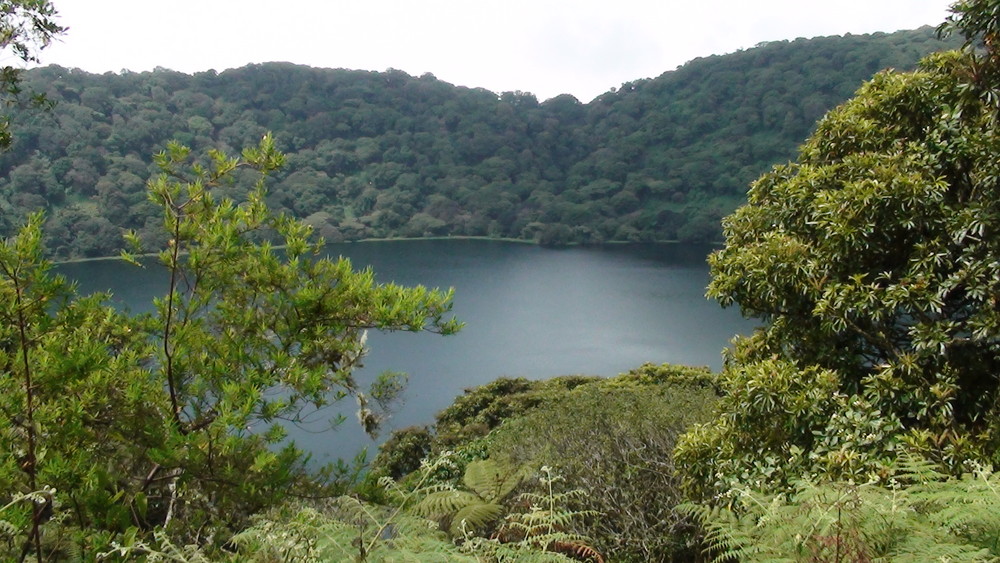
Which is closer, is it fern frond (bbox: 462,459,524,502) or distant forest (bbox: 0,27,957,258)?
fern frond (bbox: 462,459,524,502)

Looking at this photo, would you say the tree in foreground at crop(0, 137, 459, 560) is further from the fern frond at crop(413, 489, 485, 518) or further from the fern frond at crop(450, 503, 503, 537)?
the fern frond at crop(450, 503, 503, 537)

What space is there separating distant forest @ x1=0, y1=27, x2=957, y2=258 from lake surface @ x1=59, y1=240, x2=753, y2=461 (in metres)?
7.35

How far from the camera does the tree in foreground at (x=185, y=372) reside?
7.48 ft

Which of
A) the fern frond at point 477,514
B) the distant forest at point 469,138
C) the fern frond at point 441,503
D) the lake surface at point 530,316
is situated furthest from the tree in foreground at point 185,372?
the distant forest at point 469,138

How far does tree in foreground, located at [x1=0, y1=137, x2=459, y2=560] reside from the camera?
2.28 metres

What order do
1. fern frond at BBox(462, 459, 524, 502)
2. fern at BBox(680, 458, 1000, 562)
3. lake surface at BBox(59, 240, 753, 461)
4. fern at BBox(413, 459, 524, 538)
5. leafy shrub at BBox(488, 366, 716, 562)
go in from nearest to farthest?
fern at BBox(680, 458, 1000, 562) < fern at BBox(413, 459, 524, 538) < fern frond at BBox(462, 459, 524, 502) < leafy shrub at BBox(488, 366, 716, 562) < lake surface at BBox(59, 240, 753, 461)

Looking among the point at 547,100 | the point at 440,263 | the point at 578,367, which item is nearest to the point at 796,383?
the point at 578,367

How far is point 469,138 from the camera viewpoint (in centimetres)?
7025

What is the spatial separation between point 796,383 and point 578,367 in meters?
23.5

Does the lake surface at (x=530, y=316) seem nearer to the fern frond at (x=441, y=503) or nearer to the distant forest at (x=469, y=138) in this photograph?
the distant forest at (x=469, y=138)

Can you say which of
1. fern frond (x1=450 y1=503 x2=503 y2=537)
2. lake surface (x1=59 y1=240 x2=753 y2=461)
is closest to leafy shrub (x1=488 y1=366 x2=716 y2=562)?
fern frond (x1=450 y1=503 x2=503 y2=537)

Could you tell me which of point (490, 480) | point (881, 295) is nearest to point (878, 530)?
point (881, 295)

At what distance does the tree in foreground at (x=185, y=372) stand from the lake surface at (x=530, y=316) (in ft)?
48.9

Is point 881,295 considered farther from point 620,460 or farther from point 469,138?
point 469,138
